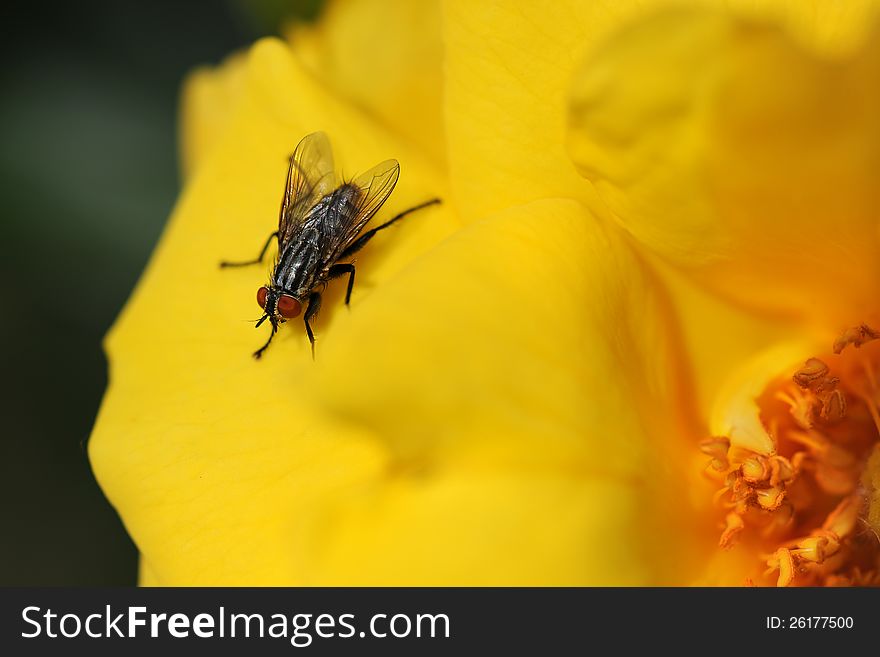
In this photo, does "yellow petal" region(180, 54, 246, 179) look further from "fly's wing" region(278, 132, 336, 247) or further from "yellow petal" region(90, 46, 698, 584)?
"yellow petal" region(90, 46, 698, 584)

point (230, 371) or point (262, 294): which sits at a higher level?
point (262, 294)

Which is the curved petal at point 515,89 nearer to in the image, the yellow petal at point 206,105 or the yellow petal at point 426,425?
the yellow petal at point 426,425

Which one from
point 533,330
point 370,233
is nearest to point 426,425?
point 533,330

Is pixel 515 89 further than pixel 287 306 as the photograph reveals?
No

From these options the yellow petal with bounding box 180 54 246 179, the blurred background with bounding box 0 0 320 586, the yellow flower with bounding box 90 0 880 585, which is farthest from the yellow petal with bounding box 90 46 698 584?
the blurred background with bounding box 0 0 320 586

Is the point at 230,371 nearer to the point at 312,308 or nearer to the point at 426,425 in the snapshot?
the point at 312,308

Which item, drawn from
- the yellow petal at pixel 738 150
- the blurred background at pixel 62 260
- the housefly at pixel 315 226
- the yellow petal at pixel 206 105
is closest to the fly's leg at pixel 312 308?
the housefly at pixel 315 226
